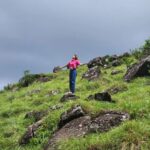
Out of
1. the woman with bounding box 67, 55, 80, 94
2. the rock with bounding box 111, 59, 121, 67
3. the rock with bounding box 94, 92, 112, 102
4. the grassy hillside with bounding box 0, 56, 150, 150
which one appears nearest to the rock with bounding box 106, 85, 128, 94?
the grassy hillside with bounding box 0, 56, 150, 150

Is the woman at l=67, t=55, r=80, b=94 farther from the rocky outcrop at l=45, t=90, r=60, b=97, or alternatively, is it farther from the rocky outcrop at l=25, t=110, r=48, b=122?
the rocky outcrop at l=25, t=110, r=48, b=122

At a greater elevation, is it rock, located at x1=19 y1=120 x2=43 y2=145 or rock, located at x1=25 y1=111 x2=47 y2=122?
rock, located at x1=25 y1=111 x2=47 y2=122

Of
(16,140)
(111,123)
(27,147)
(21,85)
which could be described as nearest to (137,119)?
(111,123)

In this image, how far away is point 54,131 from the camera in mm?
23562

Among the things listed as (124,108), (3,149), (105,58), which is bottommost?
(3,149)

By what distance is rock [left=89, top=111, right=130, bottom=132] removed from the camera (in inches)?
846

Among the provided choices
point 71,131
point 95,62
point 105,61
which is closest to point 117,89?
point 71,131

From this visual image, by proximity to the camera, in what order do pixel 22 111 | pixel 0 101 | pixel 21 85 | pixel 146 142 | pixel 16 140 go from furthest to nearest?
pixel 21 85, pixel 0 101, pixel 22 111, pixel 16 140, pixel 146 142

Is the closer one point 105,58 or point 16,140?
point 16,140

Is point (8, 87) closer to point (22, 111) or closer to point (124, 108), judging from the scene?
point (22, 111)

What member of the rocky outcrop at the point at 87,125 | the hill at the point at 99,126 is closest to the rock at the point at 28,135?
the hill at the point at 99,126

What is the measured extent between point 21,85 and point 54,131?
36.3 meters

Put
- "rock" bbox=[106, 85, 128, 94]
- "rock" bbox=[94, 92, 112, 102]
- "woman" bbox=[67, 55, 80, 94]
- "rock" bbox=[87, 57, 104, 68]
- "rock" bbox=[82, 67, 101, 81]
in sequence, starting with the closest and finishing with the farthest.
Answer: "rock" bbox=[94, 92, 112, 102] < "rock" bbox=[106, 85, 128, 94] < "woman" bbox=[67, 55, 80, 94] < "rock" bbox=[82, 67, 101, 81] < "rock" bbox=[87, 57, 104, 68]

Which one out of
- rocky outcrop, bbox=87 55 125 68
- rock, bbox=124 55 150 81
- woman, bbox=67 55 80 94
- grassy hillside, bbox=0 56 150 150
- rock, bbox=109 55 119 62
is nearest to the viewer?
grassy hillside, bbox=0 56 150 150
